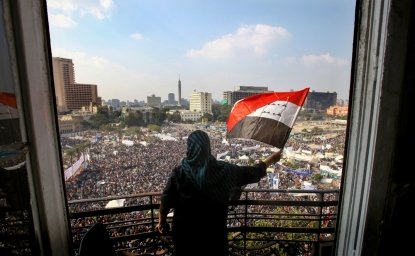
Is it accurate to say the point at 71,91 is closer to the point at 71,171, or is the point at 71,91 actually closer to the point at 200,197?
the point at 71,171

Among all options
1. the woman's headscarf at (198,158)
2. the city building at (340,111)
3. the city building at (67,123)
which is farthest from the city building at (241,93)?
the city building at (67,123)

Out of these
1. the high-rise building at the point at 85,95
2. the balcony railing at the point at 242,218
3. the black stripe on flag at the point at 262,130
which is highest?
the high-rise building at the point at 85,95

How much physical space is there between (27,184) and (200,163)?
68 cm

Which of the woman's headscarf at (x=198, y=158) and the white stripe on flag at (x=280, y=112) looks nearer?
the woman's headscarf at (x=198, y=158)

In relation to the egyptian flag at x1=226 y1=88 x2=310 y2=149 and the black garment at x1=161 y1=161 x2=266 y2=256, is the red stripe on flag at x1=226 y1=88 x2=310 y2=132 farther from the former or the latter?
the black garment at x1=161 y1=161 x2=266 y2=256

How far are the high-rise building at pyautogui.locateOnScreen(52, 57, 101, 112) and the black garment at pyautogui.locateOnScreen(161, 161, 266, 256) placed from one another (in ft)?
2.14

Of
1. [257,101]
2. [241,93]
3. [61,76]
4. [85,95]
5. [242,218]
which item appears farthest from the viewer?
[241,93]

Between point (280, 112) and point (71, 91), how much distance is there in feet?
4.43

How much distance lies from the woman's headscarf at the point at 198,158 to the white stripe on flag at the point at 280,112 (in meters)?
0.67

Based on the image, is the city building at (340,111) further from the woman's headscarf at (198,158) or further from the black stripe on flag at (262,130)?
the woman's headscarf at (198,158)

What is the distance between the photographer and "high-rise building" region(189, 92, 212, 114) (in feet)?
→ 13.1

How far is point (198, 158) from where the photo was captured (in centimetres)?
115

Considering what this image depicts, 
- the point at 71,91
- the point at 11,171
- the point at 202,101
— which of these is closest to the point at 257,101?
the point at 71,91

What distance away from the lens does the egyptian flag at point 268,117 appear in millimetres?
1591
